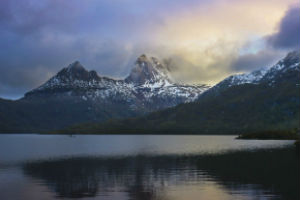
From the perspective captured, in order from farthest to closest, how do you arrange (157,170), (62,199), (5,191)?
(157,170) < (5,191) < (62,199)

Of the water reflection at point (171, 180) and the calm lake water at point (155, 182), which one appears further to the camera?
the water reflection at point (171, 180)

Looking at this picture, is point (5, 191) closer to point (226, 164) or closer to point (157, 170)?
point (157, 170)

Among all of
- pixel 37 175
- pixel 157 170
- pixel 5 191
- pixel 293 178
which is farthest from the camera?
pixel 157 170

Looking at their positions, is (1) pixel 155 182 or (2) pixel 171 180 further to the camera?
(2) pixel 171 180

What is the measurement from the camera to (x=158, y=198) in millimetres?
56938

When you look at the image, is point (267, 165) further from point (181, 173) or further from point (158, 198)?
point (158, 198)

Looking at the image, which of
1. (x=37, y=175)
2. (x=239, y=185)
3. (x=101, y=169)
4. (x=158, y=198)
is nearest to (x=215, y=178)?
(x=239, y=185)

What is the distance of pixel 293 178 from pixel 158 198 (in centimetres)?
3185

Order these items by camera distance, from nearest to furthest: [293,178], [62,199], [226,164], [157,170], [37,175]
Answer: [62,199]
[293,178]
[37,175]
[157,170]
[226,164]

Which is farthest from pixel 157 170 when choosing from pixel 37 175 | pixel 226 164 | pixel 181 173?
pixel 37 175

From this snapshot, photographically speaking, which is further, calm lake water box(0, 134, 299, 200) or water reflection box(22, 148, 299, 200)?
water reflection box(22, 148, 299, 200)

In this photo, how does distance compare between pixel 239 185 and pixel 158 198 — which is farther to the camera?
pixel 239 185

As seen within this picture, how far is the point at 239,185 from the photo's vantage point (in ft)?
221

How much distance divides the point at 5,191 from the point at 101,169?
34311mm
